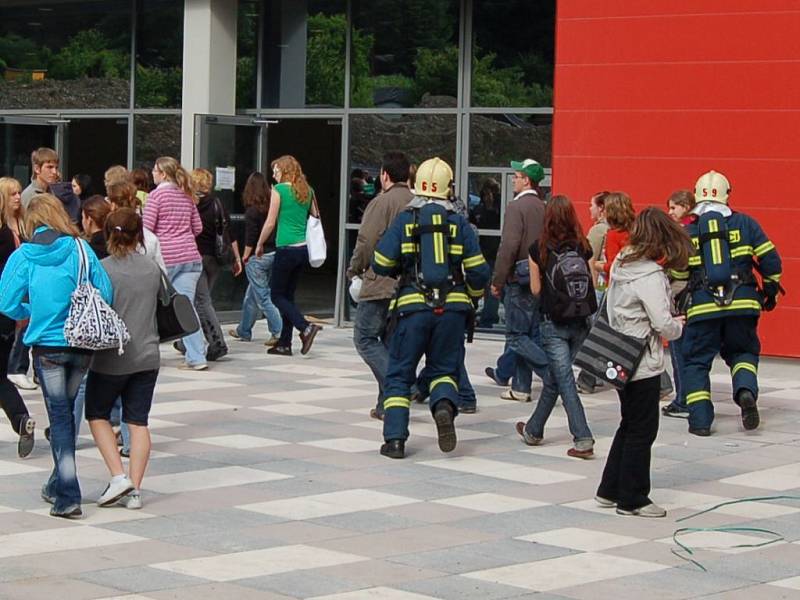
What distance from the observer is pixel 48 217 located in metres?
8.20

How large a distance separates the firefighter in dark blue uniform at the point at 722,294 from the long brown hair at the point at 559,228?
4.72 ft

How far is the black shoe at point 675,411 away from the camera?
12023mm

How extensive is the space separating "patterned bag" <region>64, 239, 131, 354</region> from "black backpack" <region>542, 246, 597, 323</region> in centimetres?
300

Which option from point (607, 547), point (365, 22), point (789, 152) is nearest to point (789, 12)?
point (789, 152)

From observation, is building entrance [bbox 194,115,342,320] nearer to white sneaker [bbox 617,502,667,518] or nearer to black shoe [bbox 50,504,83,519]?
black shoe [bbox 50,504,83,519]

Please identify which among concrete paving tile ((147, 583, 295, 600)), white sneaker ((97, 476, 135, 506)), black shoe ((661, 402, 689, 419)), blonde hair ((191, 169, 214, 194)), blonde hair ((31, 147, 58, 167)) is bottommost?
black shoe ((661, 402, 689, 419))

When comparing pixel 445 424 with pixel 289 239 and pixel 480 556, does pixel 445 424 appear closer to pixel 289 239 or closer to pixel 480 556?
pixel 480 556

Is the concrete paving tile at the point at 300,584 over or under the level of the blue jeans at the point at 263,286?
under

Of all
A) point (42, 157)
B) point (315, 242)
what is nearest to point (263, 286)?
point (315, 242)

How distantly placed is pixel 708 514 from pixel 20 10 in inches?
600

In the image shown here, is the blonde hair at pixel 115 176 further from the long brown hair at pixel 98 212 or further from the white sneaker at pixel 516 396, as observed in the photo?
the white sneaker at pixel 516 396

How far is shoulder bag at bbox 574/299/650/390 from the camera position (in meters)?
8.29

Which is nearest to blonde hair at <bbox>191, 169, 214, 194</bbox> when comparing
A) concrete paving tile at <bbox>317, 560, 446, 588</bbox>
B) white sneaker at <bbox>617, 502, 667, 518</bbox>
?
white sneaker at <bbox>617, 502, 667, 518</bbox>

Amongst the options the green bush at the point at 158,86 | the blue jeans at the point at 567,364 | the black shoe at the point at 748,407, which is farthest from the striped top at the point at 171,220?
the green bush at the point at 158,86
